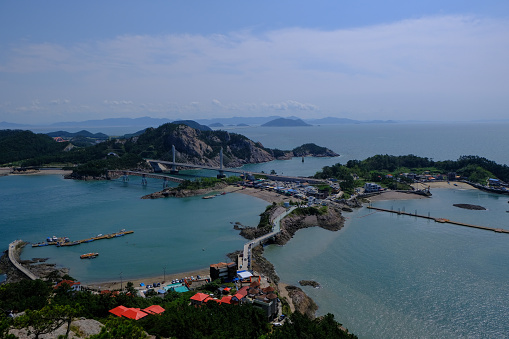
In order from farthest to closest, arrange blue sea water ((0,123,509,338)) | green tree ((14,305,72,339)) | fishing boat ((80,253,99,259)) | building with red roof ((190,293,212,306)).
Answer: fishing boat ((80,253,99,259)), blue sea water ((0,123,509,338)), building with red roof ((190,293,212,306)), green tree ((14,305,72,339))

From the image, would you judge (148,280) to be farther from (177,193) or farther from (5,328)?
(177,193)

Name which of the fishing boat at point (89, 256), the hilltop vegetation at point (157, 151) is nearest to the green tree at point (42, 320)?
the fishing boat at point (89, 256)

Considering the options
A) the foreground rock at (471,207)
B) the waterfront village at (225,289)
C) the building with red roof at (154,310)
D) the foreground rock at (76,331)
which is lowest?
the waterfront village at (225,289)

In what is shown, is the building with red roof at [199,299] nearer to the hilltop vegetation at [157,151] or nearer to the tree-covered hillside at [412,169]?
the tree-covered hillside at [412,169]

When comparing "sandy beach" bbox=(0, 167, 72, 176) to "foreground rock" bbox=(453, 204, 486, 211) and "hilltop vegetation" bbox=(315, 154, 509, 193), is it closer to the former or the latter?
"hilltop vegetation" bbox=(315, 154, 509, 193)

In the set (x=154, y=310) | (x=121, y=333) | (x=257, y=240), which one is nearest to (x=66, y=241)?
(x=257, y=240)

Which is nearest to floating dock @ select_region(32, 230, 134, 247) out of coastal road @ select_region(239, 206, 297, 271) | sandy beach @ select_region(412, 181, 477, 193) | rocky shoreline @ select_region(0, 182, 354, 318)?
rocky shoreline @ select_region(0, 182, 354, 318)

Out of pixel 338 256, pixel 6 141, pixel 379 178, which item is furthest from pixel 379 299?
pixel 6 141

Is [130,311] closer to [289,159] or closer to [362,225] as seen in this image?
[362,225]
